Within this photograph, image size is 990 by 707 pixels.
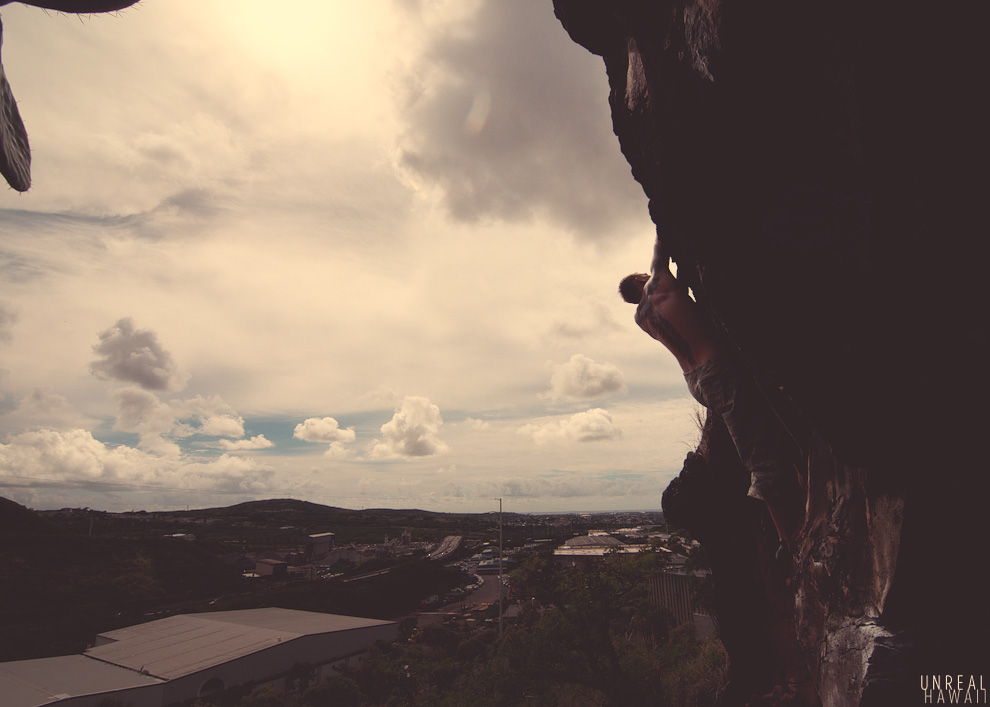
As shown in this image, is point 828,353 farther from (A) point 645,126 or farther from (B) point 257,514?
(B) point 257,514

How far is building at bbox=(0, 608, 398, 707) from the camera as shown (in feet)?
77.8

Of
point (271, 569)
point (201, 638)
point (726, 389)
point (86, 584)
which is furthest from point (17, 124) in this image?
point (271, 569)

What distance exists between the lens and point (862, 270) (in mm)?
3746

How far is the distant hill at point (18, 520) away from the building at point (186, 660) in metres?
45.4

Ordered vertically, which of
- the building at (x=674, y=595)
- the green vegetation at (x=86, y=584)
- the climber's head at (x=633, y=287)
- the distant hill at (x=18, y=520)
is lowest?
the green vegetation at (x=86, y=584)

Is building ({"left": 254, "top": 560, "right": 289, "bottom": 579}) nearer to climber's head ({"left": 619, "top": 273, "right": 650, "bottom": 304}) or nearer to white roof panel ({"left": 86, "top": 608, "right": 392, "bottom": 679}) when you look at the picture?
white roof panel ({"left": 86, "top": 608, "right": 392, "bottom": 679})

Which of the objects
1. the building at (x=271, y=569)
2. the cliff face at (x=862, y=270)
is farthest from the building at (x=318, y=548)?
the cliff face at (x=862, y=270)

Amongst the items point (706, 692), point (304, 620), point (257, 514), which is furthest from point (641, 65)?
point (257, 514)

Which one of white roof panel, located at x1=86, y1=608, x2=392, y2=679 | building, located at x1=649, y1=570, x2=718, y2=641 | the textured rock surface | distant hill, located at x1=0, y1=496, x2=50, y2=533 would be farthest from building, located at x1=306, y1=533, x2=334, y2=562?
the textured rock surface

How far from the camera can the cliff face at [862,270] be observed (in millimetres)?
3598

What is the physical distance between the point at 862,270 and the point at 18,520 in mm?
100581

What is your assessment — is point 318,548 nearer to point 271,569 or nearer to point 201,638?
point 271,569

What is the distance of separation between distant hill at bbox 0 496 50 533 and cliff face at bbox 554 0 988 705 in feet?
291

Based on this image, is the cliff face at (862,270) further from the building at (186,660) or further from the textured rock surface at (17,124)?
the building at (186,660)
